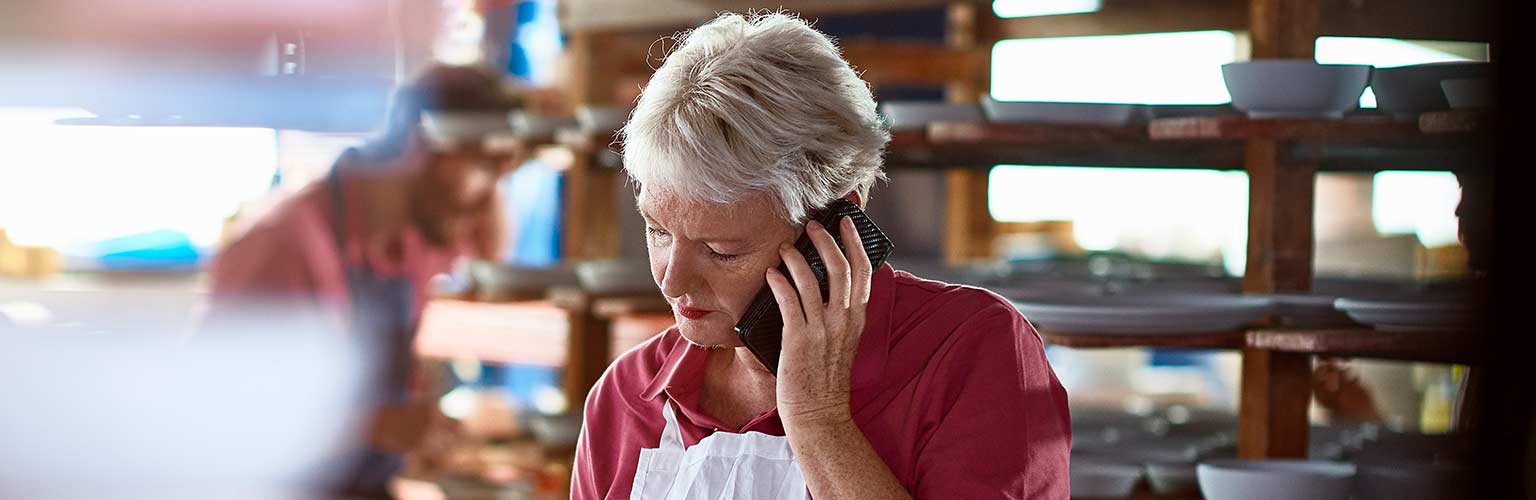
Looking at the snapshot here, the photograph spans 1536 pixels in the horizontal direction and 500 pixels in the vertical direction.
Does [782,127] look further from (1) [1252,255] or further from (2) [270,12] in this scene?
(2) [270,12]

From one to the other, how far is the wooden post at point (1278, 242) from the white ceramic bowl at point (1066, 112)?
202 millimetres

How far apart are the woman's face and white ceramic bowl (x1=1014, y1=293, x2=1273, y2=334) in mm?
862

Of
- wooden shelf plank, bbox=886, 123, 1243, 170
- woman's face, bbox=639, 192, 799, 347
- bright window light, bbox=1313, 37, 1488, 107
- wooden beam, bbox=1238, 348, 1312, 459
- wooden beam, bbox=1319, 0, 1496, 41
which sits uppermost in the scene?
wooden beam, bbox=1319, 0, 1496, 41

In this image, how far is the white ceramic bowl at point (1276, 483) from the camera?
6.72ft

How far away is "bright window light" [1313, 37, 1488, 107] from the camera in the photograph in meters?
2.17

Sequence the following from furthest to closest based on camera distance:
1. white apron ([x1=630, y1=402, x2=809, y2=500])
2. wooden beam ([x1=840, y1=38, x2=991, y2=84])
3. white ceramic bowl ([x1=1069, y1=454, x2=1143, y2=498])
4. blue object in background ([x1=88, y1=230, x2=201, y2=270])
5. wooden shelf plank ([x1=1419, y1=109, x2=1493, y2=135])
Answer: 1. blue object in background ([x1=88, y1=230, x2=201, y2=270])
2. wooden beam ([x1=840, y1=38, x2=991, y2=84])
3. white ceramic bowl ([x1=1069, y1=454, x2=1143, y2=498])
4. wooden shelf plank ([x1=1419, y1=109, x2=1493, y2=135])
5. white apron ([x1=630, y1=402, x2=809, y2=500])

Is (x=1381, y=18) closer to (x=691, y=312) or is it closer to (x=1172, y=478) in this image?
(x=1172, y=478)

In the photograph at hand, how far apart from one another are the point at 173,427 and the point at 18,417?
403 mm

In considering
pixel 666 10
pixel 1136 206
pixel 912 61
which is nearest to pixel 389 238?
pixel 666 10

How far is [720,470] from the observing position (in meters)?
1.47

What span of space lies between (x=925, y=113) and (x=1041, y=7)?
1620 mm

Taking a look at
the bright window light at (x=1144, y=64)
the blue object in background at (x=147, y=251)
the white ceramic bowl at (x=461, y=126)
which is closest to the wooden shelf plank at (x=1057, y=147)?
the white ceramic bowl at (x=461, y=126)

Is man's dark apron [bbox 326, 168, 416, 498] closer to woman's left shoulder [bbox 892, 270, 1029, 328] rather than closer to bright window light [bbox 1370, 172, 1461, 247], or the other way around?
woman's left shoulder [bbox 892, 270, 1029, 328]

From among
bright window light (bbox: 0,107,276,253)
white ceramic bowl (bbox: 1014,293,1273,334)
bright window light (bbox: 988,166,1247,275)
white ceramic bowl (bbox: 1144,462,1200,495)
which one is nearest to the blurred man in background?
bright window light (bbox: 0,107,276,253)
